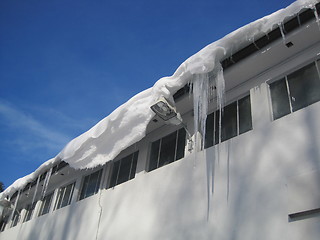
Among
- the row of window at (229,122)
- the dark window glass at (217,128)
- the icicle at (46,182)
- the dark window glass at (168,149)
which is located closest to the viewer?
the row of window at (229,122)

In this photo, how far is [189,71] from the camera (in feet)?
14.7

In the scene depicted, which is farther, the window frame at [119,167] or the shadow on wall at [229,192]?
the window frame at [119,167]

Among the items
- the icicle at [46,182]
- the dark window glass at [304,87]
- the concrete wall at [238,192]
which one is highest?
the icicle at [46,182]

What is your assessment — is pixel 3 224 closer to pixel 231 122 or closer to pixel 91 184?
pixel 91 184

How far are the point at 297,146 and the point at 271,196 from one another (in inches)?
23.8

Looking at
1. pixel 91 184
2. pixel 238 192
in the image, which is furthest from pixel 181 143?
pixel 91 184

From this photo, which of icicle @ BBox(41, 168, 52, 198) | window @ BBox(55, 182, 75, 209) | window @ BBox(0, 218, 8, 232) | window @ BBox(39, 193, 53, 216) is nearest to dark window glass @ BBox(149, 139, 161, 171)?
window @ BBox(55, 182, 75, 209)

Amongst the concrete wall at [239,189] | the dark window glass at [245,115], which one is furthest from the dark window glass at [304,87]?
the dark window glass at [245,115]

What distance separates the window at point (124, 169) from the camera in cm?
609

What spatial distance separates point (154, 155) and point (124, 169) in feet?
2.78

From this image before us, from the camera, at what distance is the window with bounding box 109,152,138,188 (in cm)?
609

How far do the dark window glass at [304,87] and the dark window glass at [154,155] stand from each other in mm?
2530

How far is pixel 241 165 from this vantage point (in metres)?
3.96

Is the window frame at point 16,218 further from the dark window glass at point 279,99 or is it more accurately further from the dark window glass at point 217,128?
the dark window glass at point 279,99
